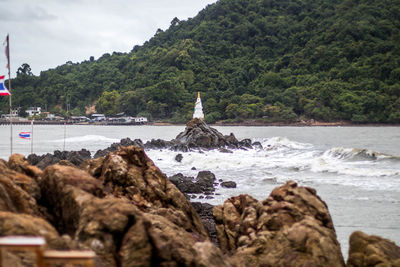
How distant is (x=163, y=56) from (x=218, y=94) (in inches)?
1448

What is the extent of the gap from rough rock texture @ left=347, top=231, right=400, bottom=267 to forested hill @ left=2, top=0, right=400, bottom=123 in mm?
112574

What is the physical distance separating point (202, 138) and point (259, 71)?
116 meters

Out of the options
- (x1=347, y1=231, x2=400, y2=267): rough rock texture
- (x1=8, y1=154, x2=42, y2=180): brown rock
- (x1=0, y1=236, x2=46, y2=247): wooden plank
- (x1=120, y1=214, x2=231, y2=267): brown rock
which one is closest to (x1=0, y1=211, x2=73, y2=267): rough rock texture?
(x1=120, y1=214, x2=231, y2=267): brown rock

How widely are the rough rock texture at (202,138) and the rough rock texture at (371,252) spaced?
1341 inches

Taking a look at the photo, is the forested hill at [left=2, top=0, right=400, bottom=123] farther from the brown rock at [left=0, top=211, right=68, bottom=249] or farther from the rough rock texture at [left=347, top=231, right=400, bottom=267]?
the brown rock at [left=0, top=211, right=68, bottom=249]

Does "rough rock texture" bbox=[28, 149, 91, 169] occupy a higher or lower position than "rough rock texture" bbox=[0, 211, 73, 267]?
lower

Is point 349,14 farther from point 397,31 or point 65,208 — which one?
point 65,208

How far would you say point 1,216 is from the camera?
5871mm

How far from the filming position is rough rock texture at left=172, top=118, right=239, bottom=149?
43.6 meters

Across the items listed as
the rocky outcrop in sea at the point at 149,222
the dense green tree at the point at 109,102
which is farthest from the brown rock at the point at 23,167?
the dense green tree at the point at 109,102

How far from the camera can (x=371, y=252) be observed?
25.1 ft

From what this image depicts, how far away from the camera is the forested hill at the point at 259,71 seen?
407ft

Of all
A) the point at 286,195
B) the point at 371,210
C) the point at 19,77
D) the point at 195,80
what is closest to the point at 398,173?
the point at 371,210

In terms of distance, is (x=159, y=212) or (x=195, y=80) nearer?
(x=159, y=212)
